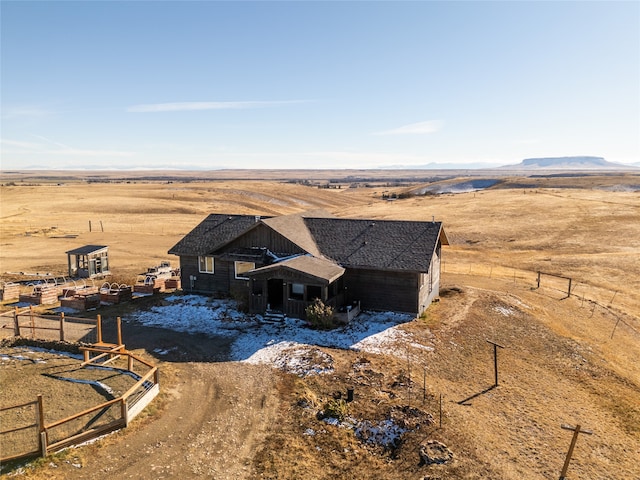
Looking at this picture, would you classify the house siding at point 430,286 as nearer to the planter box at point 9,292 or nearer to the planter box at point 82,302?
the planter box at point 82,302

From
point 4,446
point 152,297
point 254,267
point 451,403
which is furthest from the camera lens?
point 152,297

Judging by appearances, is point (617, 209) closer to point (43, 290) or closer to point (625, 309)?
point (625, 309)

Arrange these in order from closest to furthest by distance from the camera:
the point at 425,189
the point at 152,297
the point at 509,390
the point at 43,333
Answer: the point at 509,390 < the point at 43,333 < the point at 152,297 < the point at 425,189

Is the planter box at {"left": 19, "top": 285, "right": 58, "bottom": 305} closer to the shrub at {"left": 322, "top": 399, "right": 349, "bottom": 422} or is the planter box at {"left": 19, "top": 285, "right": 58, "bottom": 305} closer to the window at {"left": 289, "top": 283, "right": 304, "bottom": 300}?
the window at {"left": 289, "top": 283, "right": 304, "bottom": 300}

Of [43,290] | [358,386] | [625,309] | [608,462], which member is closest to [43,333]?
[43,290]

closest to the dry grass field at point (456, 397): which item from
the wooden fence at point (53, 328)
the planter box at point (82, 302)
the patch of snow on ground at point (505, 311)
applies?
the patch of snow on ground at point (505, 311)

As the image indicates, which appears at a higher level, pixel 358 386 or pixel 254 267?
pixel 254 267

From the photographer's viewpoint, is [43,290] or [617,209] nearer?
[43,290]
